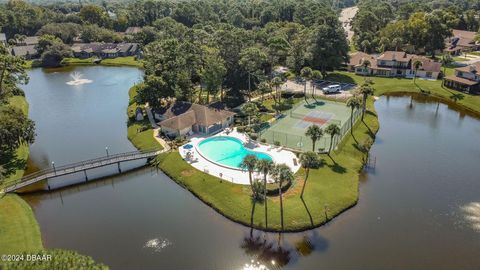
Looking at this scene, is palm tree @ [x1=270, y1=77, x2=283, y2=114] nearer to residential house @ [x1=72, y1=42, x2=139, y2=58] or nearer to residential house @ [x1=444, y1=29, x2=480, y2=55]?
residential house @ [x1=444, y1=29, x2=480, y2=55]

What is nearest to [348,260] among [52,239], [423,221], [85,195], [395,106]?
[423,221]

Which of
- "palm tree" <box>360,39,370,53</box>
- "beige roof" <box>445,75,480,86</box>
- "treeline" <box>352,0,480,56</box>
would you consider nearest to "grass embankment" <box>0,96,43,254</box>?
"beige roof" <box>445,75,480,86</box>

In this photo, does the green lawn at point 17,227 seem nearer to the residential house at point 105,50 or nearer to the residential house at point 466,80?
the residential house at point 466,80

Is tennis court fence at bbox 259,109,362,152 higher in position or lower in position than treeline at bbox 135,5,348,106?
lower

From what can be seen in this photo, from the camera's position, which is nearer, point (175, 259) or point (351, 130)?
point (175, 259)

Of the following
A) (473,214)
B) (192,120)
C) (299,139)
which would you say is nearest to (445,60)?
(299,139)

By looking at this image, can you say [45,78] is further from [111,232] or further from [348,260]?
[348,260]
